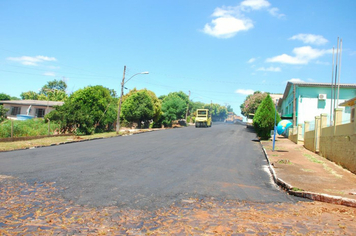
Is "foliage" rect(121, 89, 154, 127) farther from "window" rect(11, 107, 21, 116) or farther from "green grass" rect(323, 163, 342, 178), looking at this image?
"green grass" rect(323, 163, 342, 178)

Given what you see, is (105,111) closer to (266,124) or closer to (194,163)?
(266,124)

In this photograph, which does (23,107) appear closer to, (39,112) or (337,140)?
(39,112)

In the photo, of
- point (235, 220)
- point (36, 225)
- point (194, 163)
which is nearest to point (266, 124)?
point (194, 163)

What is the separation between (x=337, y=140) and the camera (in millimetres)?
13867

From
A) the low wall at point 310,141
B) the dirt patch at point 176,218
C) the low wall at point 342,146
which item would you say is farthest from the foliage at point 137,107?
the dirt patch at point 176,218

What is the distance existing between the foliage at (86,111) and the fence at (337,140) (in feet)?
75.4

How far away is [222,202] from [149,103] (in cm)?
4343

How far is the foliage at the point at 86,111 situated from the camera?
105 feet

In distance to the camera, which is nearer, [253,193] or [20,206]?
[20,206]

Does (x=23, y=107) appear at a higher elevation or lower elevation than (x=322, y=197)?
higher

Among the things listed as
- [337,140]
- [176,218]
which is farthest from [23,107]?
[176,218]

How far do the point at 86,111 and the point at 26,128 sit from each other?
30.2 ft

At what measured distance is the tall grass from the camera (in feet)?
73.6

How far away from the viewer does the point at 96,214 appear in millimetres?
5941
